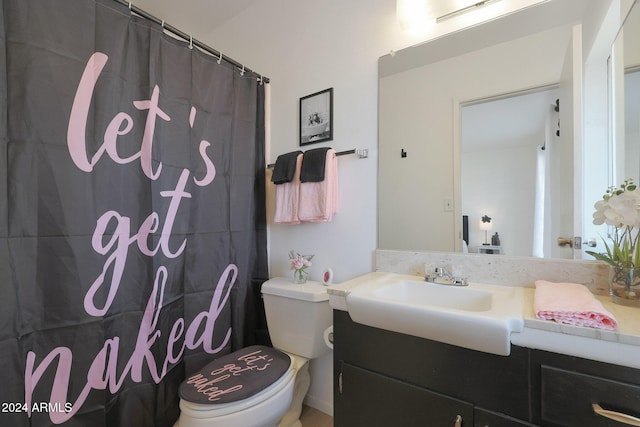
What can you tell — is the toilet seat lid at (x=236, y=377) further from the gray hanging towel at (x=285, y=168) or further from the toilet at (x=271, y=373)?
the gray hanging towel at (x=285, y=168)

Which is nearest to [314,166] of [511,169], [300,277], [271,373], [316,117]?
[316,117]

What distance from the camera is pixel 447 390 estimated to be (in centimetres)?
78

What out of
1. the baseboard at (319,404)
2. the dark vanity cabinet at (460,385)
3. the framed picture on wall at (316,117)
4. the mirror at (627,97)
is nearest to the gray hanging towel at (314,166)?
the framed picture on wall at (316,117)

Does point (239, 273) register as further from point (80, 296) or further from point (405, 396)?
point (405, 396)

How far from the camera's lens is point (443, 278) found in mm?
1109

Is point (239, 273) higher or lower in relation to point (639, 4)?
lower

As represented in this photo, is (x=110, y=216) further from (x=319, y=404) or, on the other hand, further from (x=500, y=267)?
(x=500, y=267)

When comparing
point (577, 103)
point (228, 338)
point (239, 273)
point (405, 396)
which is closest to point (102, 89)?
point (239, 273)

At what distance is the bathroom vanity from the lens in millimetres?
611

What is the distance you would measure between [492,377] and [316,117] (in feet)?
4.51

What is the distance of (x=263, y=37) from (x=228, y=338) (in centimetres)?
186

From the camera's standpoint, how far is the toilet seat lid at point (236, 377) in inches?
39.5

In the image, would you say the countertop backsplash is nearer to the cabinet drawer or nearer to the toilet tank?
the toilet tank

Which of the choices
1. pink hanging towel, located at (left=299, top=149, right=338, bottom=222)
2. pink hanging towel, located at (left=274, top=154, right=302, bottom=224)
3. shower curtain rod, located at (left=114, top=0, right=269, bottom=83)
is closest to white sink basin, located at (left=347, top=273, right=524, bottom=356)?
pink hanging towel, located at (left=299, top=149, right=338, bottom=222)
